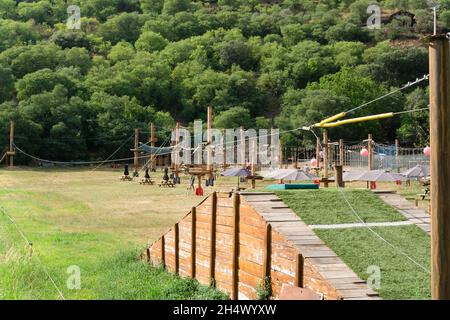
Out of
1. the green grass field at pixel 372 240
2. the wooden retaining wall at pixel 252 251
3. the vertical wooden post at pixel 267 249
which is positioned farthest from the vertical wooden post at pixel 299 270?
the vertical wooden post at pixel 267 249

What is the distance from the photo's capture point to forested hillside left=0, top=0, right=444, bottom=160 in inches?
2432

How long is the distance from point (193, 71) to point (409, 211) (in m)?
81.5

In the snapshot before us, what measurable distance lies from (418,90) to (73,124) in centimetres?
4396

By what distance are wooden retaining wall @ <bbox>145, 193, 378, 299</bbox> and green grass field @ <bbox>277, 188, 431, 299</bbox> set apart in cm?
32

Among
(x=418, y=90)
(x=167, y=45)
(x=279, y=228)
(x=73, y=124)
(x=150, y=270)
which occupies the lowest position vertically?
(x=150, y=270)

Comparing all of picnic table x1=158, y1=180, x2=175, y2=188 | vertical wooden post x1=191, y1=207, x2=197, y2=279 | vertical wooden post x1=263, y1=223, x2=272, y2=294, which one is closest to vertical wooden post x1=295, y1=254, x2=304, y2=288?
vertical wooden post x1=263, y1=223, x2=272, y2=294

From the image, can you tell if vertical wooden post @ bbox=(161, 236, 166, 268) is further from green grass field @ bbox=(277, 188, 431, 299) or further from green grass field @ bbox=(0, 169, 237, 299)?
green grass field @ bbox=(277, 188, 431, 299)

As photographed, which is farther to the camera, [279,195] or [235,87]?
[235,87]

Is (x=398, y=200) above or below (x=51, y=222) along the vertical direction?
above

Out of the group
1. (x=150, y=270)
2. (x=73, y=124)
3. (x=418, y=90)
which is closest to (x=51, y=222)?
(x=150, y=270)

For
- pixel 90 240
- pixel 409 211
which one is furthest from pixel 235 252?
pixel 90 240

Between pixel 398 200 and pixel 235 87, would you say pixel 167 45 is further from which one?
pixel 398 200

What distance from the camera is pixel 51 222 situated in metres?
19.9

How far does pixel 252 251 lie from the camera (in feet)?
31.4
